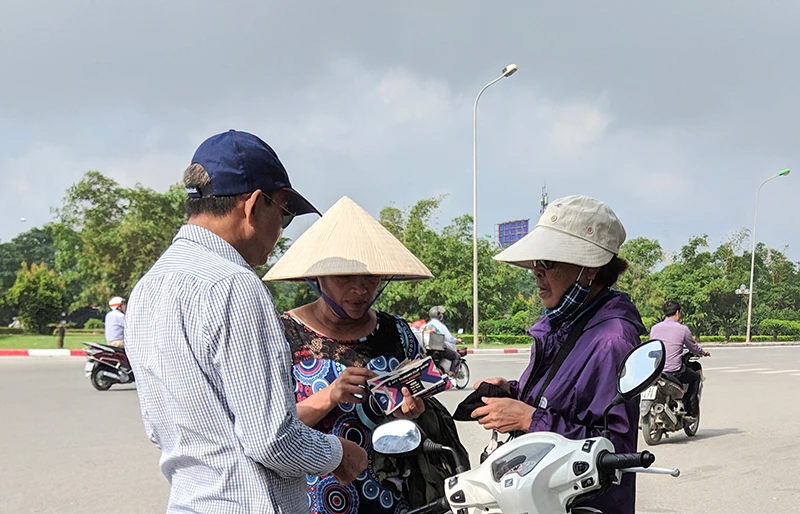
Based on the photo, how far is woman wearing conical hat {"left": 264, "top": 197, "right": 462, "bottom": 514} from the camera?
7.07 ft

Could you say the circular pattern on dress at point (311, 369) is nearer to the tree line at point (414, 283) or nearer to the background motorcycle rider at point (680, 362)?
the background motorcycle rider at point (680, 362)

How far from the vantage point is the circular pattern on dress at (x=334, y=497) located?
7.02 ft

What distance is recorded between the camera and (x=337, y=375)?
7.42 feet

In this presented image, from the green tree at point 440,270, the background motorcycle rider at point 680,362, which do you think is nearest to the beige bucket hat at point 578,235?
the background motorcycle rider at point 680,362

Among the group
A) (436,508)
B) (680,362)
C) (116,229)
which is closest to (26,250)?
(116,229)

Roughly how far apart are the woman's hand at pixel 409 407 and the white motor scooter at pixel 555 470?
0.46 metres

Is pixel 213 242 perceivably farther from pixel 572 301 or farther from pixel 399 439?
pixel 572 301

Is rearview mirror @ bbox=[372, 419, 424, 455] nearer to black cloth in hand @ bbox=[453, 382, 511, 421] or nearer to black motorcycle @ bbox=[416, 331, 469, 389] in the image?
black cloth in hand @ bbox=[453, 382, 511, 421]

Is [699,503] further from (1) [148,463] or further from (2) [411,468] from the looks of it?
(1) [148,463]

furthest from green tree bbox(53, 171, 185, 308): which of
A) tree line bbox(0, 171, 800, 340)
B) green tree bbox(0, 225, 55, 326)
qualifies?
green tree bbox(0, 225, 55, 326)

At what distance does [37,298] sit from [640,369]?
3377cm

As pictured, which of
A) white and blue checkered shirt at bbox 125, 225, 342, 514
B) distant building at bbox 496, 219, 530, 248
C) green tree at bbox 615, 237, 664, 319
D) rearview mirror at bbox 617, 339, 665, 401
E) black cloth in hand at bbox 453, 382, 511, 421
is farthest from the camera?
distant building at bbox 496, 219, 530, 248

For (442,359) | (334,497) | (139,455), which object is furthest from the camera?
(442,359)

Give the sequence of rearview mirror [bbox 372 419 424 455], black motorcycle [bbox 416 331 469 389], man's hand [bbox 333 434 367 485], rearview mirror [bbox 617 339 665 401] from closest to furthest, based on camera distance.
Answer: rearview mirror [bbox 617 339 665 401] → man's hand [bbox 333 434 367 485] → rearview mirror [bbox 372 419 424 455] → black motorcycle [bbox 416 331 469 389]
